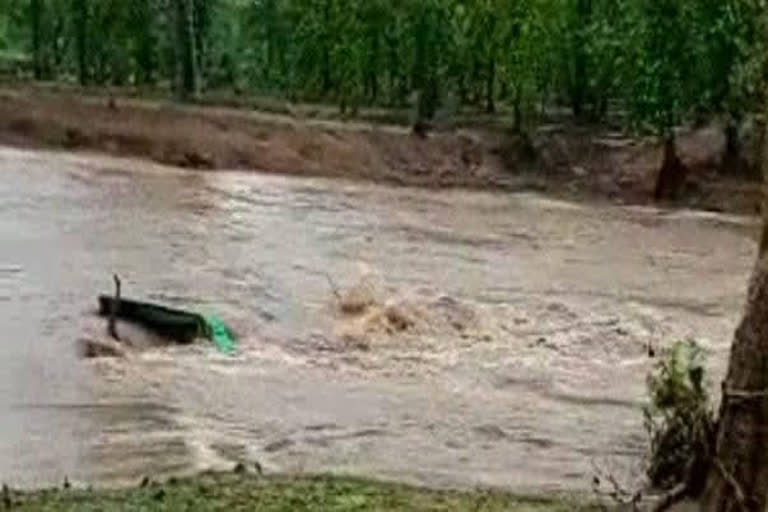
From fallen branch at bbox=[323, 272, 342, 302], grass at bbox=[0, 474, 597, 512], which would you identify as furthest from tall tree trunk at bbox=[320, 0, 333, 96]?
grass at bbox=[0, 474, 597, 512]

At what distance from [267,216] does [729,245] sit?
704cm

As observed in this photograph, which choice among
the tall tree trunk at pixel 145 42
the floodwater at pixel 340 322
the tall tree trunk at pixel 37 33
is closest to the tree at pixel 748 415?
the floodwater at pixel 340 322

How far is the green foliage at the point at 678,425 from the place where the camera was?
27.0ft

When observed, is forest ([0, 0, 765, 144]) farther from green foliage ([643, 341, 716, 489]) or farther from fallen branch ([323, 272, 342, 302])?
green foliage ([643, 341, 716, 489])

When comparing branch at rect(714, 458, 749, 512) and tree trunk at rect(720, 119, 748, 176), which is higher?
branch at rect(714, 458, 749, 512)

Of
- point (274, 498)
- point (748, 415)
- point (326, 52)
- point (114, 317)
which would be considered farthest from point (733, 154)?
point (748, 415)

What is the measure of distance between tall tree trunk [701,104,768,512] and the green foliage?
569mm

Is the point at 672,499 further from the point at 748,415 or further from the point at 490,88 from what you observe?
the point at 490,88

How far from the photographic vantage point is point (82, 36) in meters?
39.8

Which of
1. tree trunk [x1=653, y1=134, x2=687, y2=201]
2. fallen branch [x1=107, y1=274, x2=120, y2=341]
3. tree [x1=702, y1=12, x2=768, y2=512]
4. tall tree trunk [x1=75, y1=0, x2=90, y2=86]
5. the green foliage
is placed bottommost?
tree trunk [x1=653, y1=134, x2=687, y2=201]

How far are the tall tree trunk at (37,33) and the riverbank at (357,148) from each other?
4170 mm

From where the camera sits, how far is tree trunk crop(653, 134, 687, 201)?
33281 millimetres

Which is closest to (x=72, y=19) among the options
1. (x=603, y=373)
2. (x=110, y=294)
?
(x=110, y=294)

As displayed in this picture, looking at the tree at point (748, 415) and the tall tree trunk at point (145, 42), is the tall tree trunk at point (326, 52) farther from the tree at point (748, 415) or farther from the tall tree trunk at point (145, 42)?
the tree at point (748, 415)
